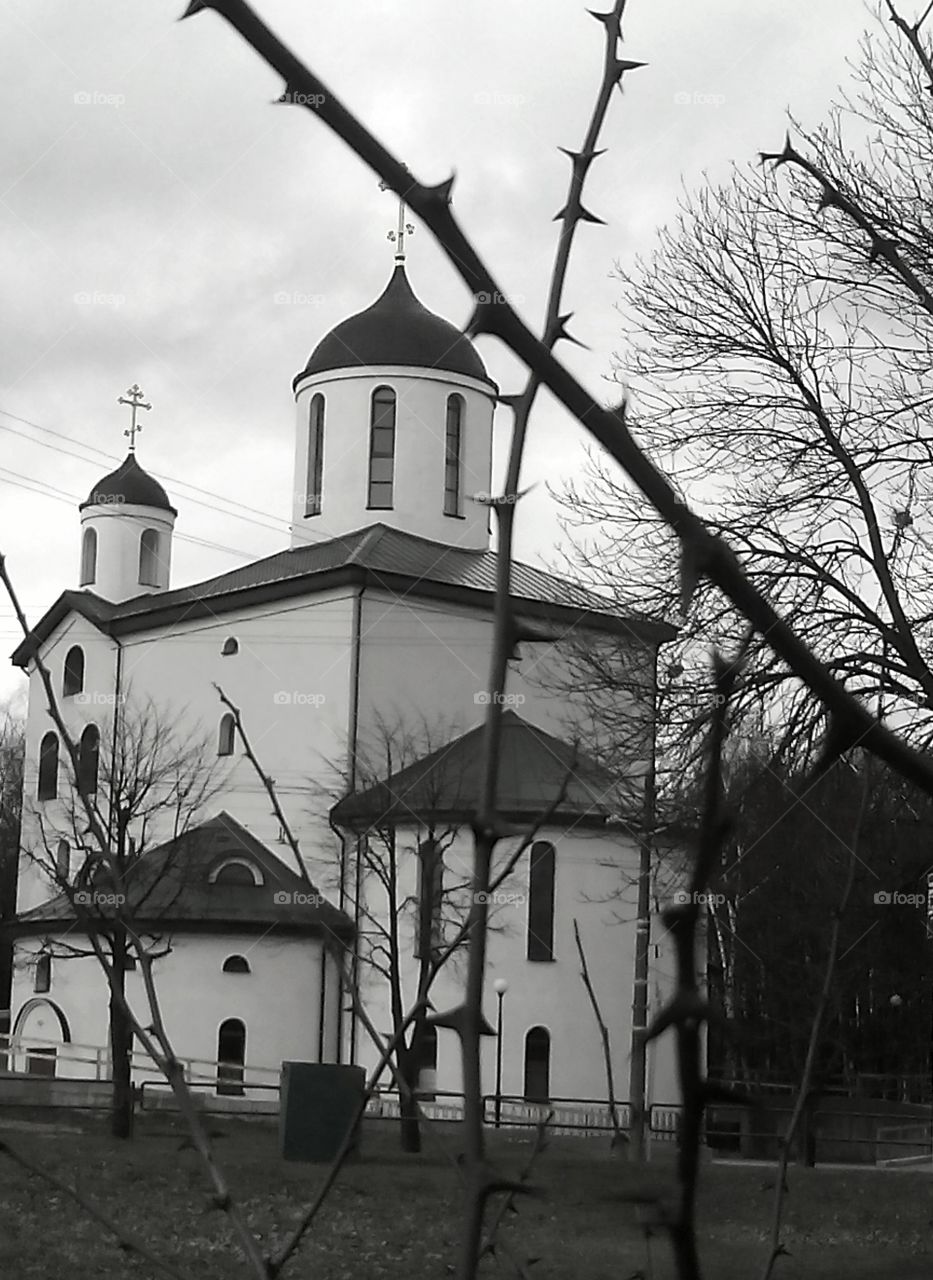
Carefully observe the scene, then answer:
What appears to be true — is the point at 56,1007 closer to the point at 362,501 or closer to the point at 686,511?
the point at 362,501

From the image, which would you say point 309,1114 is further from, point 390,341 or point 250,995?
point 390,341

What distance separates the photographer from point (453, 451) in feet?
132

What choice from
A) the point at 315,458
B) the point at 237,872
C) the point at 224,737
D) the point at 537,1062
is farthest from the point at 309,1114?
the point at 315,458

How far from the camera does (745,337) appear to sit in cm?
1552

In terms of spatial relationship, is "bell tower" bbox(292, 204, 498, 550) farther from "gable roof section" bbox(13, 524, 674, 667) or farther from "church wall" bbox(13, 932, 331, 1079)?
"church wall" bbox(13, 932, 331, 1079)

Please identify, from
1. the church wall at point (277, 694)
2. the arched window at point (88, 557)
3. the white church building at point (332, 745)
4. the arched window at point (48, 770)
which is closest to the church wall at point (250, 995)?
the white church building at point (332, 745)

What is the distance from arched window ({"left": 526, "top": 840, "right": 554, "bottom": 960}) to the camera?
33750mm

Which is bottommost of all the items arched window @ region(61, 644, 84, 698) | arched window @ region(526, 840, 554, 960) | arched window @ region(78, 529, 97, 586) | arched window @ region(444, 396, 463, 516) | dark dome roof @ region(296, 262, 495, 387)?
arched window @ region(526, 840, 554, 960)

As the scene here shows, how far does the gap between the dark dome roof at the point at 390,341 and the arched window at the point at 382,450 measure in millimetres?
852

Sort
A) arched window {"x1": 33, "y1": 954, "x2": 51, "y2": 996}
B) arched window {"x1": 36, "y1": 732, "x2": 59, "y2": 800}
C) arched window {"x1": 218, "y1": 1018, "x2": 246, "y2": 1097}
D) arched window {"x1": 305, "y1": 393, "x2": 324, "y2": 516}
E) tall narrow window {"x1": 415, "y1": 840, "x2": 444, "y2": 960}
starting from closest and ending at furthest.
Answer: tall narrow window {"x1": 415, "y1": 840, "x2": 444, "y2": 960}
arched window {"x1": 218, "y1": 1018, "x2": 246, "y2": 1097}
arched window {"x1": 33, "y1": 954, "x2": 51, "y2": 996}
arched window {"x1": 36, "y1": 732, "x2": 59, "y2": 800}
arched window {"x1": 305, "y1": 393, "x2": 324, "y2": 516}

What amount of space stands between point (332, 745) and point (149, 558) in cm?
1020

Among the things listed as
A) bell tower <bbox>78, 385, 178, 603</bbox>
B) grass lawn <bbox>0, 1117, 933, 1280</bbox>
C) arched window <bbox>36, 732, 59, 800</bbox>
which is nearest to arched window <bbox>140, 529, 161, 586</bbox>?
bell tower <bbox>78, 385, 178, 603</bbox>

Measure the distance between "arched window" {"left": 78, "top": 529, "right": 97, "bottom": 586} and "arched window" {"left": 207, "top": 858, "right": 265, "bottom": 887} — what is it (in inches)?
432

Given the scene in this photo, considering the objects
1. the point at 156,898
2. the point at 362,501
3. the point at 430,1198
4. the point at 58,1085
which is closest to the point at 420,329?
the point at 362,501
